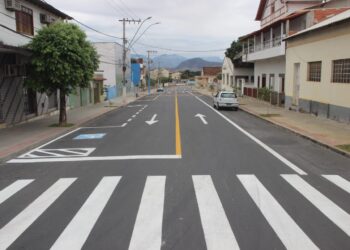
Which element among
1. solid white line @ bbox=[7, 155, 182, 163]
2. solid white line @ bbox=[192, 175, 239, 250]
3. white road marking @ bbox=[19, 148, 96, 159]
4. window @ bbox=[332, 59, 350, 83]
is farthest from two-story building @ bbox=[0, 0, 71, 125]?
window @ bbox=[332, 59, 350, 83]

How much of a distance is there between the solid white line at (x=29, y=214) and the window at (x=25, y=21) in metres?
15.7

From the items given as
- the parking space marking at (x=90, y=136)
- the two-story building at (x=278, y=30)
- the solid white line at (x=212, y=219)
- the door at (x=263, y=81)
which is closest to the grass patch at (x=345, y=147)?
the solid white line at (x=212, y=219)

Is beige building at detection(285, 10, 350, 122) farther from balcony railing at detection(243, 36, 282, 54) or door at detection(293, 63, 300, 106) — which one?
balcony railing at detection(243, 36, 282, 54)

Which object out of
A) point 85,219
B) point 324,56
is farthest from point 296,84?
point 85,219

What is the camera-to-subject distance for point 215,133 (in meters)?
17.1

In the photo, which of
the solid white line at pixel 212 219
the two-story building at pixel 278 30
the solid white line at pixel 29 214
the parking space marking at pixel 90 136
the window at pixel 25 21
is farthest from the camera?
the two-story building at pixel 278 30

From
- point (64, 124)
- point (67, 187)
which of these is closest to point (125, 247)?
point (67, 187)

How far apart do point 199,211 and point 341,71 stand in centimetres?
1646

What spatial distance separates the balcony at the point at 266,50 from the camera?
31.7m

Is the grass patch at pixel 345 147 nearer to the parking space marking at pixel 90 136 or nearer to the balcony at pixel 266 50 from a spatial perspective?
the parking space marking at pixel 90 136

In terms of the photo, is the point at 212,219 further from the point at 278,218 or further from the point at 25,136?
the point at 25,136

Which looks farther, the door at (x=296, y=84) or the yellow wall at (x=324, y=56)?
the door at (x=296, y=84)

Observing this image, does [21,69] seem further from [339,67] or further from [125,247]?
[125,247]

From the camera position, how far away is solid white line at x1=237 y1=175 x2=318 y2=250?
5.40 metres
